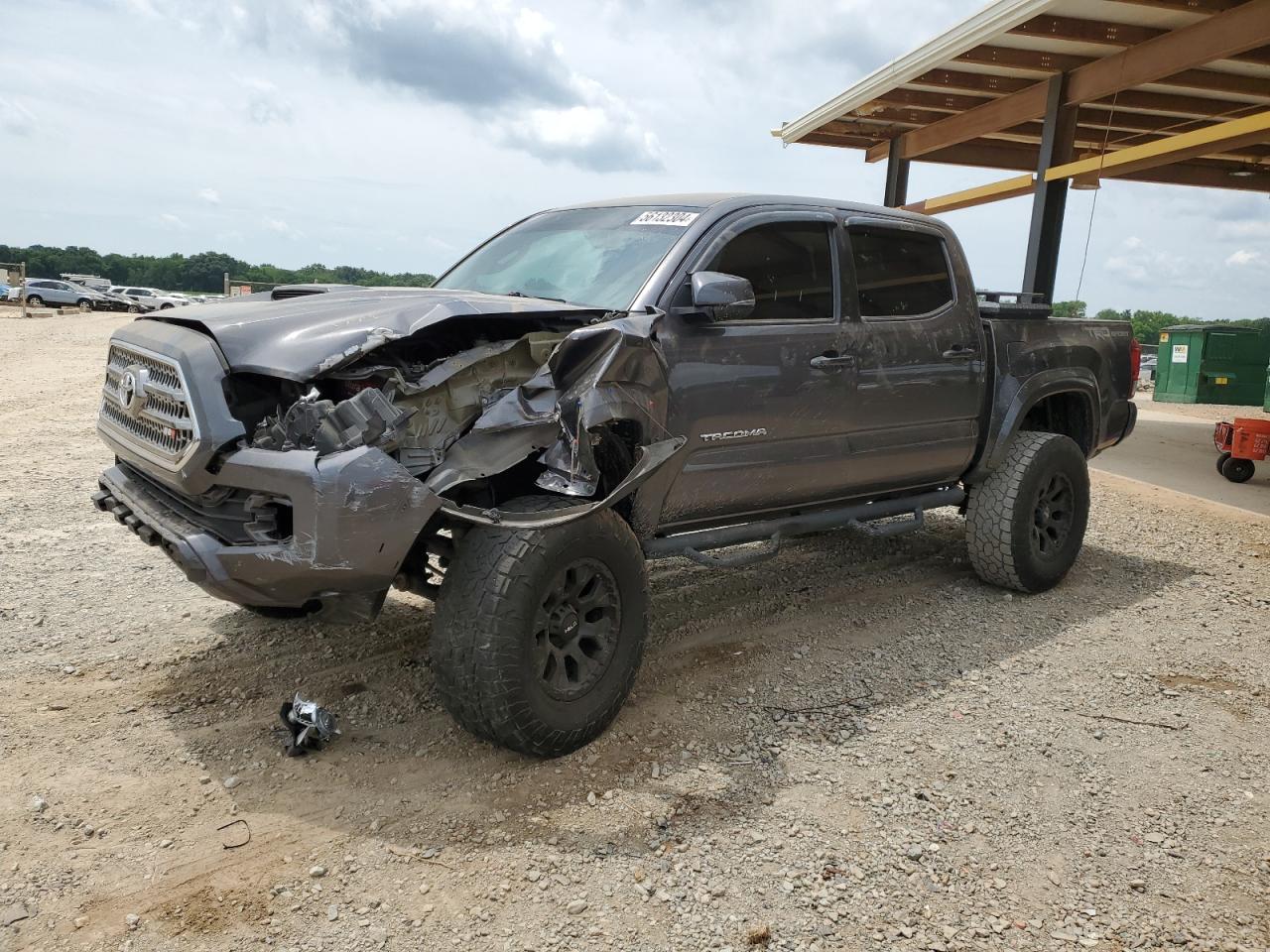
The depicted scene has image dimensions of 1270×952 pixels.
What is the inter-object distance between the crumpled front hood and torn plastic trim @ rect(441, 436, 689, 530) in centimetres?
60

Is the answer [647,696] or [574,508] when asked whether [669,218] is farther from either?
[647,696]

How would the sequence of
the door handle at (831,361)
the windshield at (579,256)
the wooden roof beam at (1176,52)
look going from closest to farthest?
the windshield at (579,256) < the door handle at (831,361) < the wooden roof beam at (1176,52)

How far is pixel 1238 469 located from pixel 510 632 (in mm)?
9496

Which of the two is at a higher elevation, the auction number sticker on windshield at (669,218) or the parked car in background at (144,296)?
the auction number sticker on windshield at (669,218)

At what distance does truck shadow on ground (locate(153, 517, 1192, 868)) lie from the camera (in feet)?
10.5

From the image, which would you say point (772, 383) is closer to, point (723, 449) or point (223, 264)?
point (723, 449)

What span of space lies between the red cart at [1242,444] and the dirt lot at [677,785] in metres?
4.85

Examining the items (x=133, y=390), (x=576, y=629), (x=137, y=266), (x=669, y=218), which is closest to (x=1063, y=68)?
(x=669, y=218)

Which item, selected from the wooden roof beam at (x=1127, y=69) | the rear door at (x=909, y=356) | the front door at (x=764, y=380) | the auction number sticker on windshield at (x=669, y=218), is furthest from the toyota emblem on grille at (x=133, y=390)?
the wooden roof beam at (x=1127, y=69)

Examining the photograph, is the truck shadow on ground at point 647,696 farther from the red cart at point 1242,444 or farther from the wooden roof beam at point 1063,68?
the wooden roof beam at point 1063,68

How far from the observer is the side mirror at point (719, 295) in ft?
12.2

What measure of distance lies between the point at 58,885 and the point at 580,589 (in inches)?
71.0

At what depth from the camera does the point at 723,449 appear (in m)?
4.10

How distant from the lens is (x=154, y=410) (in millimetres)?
3438
